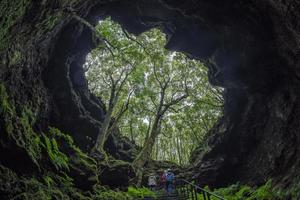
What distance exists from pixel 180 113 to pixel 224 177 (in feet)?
28.5

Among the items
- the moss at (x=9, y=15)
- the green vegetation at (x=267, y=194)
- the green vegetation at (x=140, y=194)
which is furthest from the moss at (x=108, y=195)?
the moss at (x=9, y=15)

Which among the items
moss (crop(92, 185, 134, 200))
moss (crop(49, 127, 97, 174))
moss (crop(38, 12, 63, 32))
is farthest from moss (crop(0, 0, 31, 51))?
moss (crop(92, 185, 134, 200))

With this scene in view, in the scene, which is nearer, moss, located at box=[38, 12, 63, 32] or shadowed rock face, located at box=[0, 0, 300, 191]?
moss, located at box=[38, 12, 63, 32]

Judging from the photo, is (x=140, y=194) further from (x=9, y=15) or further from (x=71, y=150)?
(x=9, y=15)

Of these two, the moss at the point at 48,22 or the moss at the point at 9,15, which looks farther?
the moss at the point at 48,22

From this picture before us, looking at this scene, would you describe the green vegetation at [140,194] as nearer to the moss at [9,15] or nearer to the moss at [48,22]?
the moss at [48,22]

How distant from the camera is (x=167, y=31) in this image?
13.6 m

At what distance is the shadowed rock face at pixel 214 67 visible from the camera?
330 inches

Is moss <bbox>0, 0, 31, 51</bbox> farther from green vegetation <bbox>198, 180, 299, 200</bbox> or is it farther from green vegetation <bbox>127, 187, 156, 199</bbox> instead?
green vegetation <bbox>198, 180, 299, 200</bbox>

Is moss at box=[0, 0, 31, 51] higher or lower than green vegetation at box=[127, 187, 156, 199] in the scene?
higher

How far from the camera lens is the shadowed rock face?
8380mm

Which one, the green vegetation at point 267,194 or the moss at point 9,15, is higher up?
the moss at point 9,15

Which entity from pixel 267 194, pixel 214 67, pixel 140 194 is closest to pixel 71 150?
pixel 140 194

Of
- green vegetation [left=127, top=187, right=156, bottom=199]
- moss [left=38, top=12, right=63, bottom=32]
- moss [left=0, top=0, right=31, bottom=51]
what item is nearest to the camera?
moss [left=0, top=0, right=31, bottom=51]
